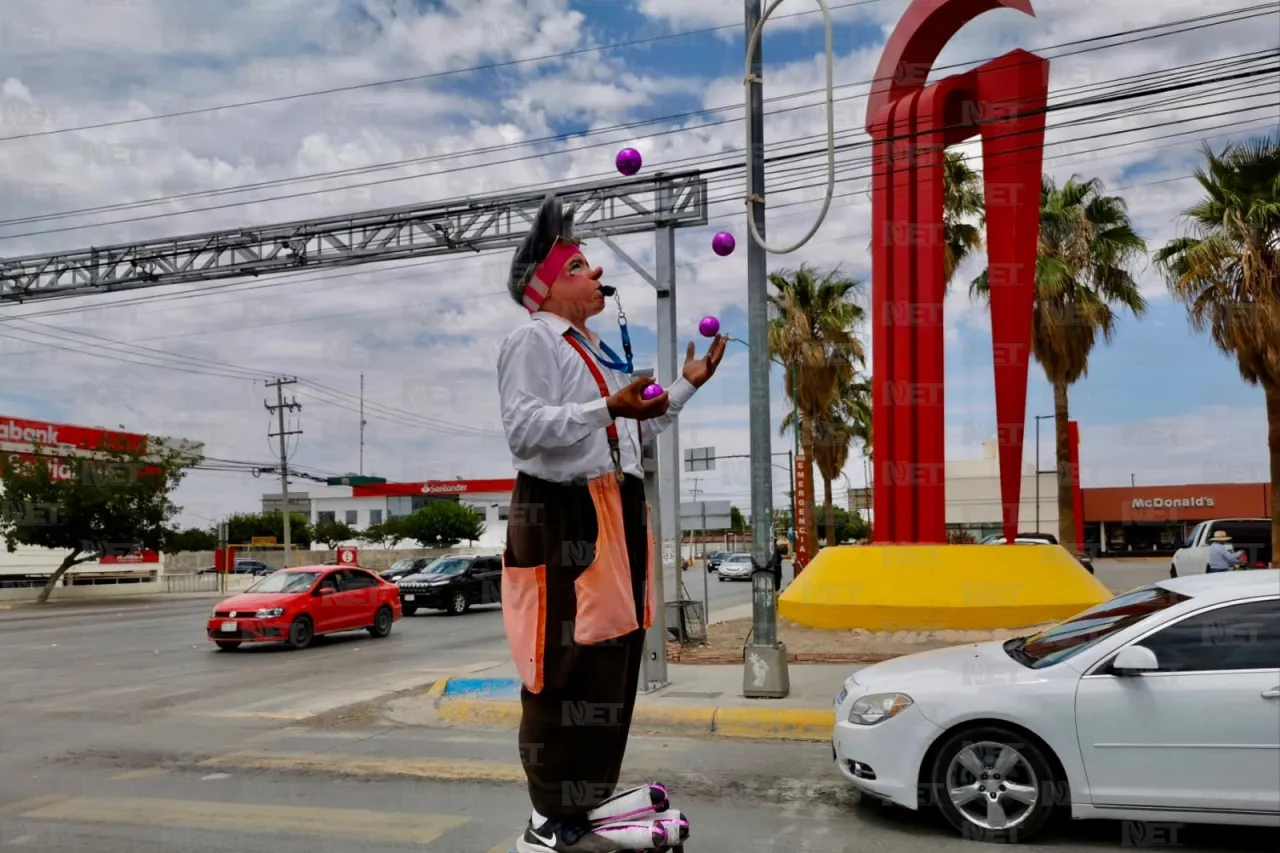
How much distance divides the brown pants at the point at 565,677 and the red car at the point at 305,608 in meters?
15.5

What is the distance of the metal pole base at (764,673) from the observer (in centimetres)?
948

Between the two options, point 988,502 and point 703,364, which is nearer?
point 703,364

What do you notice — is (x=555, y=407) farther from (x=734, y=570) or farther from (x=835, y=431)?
(x=734, y=570)

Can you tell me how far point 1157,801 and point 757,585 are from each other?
5.05m

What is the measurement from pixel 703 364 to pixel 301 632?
52.9 feet

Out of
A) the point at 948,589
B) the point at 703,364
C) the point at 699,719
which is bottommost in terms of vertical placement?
the point at 699,719

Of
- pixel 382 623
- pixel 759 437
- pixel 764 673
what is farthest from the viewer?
pixel 382 623

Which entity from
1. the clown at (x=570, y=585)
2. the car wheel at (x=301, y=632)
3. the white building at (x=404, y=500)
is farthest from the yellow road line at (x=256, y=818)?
the white building at (x=404, y=500)

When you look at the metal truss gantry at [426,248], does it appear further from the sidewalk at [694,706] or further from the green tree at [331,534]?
the green tree at [331,534]

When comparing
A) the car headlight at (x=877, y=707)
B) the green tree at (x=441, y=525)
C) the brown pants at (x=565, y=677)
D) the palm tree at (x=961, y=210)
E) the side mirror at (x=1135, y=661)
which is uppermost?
the palm tree at (x=961, y=210)

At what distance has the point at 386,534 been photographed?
78.2 metres

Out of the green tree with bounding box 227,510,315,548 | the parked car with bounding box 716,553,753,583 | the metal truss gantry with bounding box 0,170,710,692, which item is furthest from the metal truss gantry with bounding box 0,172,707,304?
the green tree with bounding box 227,510,315,548

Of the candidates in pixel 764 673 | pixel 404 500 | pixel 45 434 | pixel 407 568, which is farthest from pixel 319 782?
pixel 404 500

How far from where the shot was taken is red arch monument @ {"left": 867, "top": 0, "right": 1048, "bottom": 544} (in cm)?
1368
